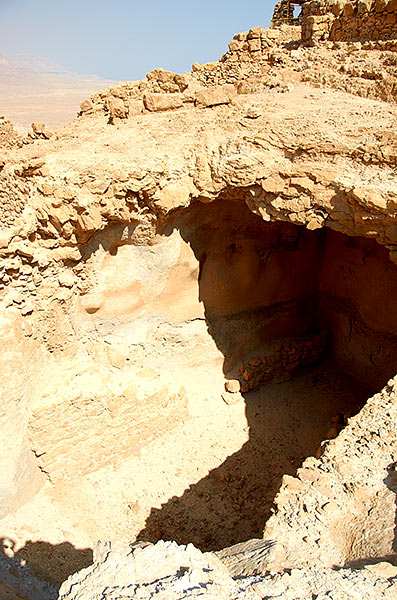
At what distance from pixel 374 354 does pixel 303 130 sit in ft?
11.6

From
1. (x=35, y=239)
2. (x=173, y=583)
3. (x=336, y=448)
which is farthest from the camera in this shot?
(x=35, y=239)

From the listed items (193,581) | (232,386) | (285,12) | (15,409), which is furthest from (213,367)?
(285,12)

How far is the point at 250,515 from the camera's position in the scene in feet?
16.5

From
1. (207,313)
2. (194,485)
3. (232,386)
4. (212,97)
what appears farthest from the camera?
(232,386)

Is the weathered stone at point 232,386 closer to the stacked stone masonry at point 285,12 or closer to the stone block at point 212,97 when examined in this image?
the stone block at point 212,97

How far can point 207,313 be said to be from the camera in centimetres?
620

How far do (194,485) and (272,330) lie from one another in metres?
2.68

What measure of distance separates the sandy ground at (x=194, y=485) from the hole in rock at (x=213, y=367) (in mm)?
18

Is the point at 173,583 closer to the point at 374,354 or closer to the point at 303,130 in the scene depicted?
the point at 303,130

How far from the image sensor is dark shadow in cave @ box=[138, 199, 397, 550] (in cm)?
514

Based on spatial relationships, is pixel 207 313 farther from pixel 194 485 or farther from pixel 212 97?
pixel 212 97

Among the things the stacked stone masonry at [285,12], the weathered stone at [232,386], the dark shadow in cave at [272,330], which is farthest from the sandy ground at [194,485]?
the stacked stone masonry at [285,12]

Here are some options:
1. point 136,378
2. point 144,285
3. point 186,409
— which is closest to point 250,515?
point 186,409

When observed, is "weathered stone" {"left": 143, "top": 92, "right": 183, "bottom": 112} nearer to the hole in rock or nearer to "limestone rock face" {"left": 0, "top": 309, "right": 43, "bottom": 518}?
the hole in rock
